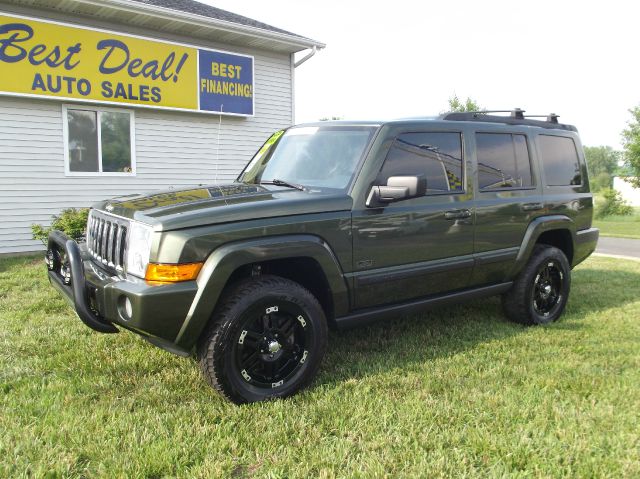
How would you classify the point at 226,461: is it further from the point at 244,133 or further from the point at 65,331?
the point at 244,133

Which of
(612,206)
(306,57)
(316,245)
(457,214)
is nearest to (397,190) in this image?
(316,245)

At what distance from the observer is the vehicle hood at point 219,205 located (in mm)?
2949

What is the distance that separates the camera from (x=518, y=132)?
480 centimetres

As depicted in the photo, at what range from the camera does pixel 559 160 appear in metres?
5.16

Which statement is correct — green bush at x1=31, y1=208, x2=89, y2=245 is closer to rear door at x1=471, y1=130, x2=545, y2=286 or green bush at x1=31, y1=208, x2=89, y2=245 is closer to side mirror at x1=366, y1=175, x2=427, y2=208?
side mirror at x1=366, y1=175, x2=427, y2=208

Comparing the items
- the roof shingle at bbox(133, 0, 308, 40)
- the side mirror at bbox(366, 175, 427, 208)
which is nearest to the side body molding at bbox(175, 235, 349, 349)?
the side mirror at bbox(366, 175, 427, 208)

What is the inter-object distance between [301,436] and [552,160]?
149 inches

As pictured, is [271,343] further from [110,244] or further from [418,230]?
[418,230]

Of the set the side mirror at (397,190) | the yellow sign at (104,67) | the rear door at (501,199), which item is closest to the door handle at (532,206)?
the rear door at (501,199)

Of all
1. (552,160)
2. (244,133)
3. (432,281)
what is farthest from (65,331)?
(244,133)

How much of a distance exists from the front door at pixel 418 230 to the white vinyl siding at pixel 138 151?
7.32m

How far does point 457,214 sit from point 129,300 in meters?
2.50

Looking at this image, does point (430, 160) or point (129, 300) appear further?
point (430, 160)

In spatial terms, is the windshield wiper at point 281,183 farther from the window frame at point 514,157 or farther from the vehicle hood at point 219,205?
the window frame at point 514,157
